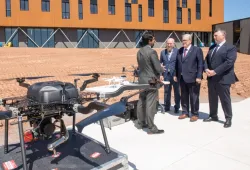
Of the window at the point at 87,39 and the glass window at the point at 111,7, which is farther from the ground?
the glass window at the point at 111,7

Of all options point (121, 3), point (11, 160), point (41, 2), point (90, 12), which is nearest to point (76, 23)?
point (90, 12)

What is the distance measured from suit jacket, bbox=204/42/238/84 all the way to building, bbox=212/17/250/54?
33075 millimetres

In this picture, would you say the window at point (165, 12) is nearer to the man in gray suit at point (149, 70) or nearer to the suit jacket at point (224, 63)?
the suit jacket at point (224, 63)

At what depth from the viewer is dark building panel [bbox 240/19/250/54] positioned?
114 feet

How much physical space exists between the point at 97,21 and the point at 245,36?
20.4 m

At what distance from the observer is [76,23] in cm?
3506

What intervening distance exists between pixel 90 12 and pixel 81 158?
3480 cm

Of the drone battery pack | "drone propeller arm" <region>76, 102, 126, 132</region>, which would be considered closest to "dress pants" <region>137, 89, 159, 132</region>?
the drone battery pack

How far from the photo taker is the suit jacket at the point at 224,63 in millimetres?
4875

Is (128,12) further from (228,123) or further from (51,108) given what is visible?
(51,108)

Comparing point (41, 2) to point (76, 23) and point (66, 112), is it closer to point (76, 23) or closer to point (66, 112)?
point (76, 23)

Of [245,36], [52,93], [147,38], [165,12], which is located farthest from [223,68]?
[165,12]

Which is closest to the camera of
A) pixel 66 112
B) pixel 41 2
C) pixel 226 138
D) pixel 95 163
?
pixel 66 112

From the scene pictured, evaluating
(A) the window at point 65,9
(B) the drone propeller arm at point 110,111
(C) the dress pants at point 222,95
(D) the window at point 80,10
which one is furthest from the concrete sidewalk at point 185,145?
(D) the window at point 80,10
